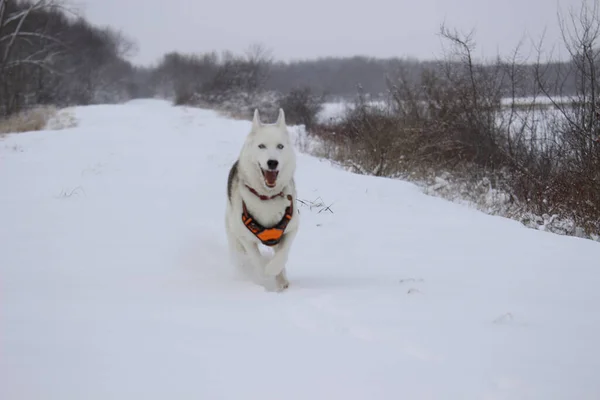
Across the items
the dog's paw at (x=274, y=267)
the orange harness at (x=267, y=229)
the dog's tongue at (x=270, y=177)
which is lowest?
the dog's paw at (x=274, y=267)

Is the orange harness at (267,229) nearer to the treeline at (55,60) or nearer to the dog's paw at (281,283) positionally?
the dog's paw at (281,283)

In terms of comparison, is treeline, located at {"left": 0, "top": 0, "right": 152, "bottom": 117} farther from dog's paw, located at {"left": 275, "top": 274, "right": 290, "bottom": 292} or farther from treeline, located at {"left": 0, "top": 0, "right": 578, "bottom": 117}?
dog's paw, located at {"left": 275, "top": 274, "right": 290, "bottom": 292}

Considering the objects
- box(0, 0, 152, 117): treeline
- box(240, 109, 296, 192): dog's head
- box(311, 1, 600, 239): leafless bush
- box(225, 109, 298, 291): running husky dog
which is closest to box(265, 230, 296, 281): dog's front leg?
box(225, 109, 298, 291): running husky dog

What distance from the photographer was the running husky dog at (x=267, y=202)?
148 inches

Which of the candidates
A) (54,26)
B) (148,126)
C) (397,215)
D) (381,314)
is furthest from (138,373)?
(54,26)

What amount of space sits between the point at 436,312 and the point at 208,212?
4.66 m

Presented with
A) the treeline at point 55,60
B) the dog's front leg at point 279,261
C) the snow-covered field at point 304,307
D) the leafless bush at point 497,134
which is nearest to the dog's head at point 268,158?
the dog's front leg at point 279,261

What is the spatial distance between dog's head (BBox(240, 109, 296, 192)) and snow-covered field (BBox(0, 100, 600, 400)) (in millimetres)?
905

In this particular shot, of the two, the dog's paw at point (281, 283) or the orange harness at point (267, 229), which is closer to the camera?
the dog's paw at point (281, 283)

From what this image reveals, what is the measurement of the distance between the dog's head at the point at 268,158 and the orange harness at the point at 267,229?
0.92ft

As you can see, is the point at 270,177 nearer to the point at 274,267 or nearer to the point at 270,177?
the point at 270,177

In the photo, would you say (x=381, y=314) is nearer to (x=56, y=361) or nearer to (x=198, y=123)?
(x=56, y=361)

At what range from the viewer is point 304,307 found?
281cm

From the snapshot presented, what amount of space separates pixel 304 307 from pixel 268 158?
1.40 meters
